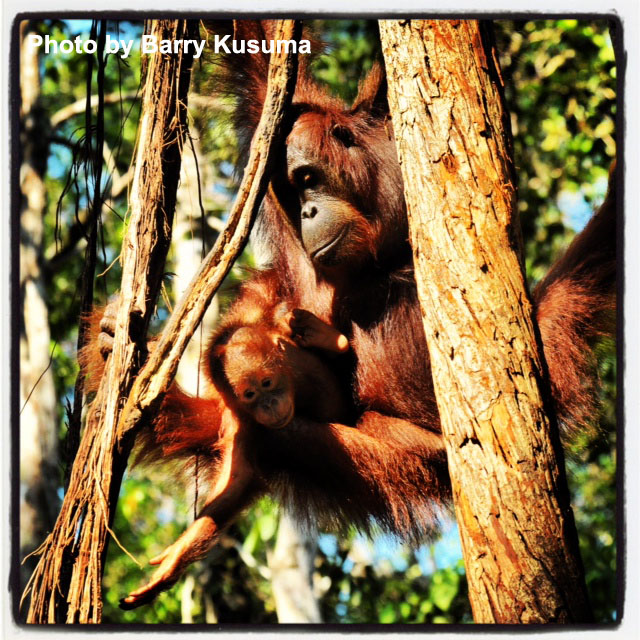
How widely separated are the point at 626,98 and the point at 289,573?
158 inches

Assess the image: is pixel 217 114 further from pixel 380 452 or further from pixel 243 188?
pixel 380 452

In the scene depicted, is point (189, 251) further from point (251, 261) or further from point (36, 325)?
point (36, 325)

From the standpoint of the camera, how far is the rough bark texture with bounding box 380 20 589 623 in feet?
5.44

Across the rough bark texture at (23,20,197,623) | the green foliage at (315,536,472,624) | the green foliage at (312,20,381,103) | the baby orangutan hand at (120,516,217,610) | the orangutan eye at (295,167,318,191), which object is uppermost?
the green foliage at (312,20,381,103)

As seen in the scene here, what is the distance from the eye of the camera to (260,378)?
2.54 m

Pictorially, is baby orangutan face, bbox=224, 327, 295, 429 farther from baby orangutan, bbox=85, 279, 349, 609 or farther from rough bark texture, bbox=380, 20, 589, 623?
rough bark texture, bbox=380, 20, 589, 623

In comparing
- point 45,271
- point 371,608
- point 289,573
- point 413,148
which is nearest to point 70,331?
point 45,271

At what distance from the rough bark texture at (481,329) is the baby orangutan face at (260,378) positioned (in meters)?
0.84

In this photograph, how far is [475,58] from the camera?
1873mm

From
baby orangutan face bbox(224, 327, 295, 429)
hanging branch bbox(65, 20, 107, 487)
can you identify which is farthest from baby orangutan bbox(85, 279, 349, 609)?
hanging branch bbox(65, 20, 107, 487)

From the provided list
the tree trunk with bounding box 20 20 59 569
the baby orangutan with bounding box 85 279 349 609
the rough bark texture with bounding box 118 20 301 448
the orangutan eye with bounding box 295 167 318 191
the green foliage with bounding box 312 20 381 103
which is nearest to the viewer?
the rough bark texture with bounding box 118 20 301 448

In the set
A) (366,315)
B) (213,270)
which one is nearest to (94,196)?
(213,270)

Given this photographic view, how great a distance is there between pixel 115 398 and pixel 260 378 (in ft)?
2.07

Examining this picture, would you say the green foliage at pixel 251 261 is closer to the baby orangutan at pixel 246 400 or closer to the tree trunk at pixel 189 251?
the tree trunk at pixel 189 251
